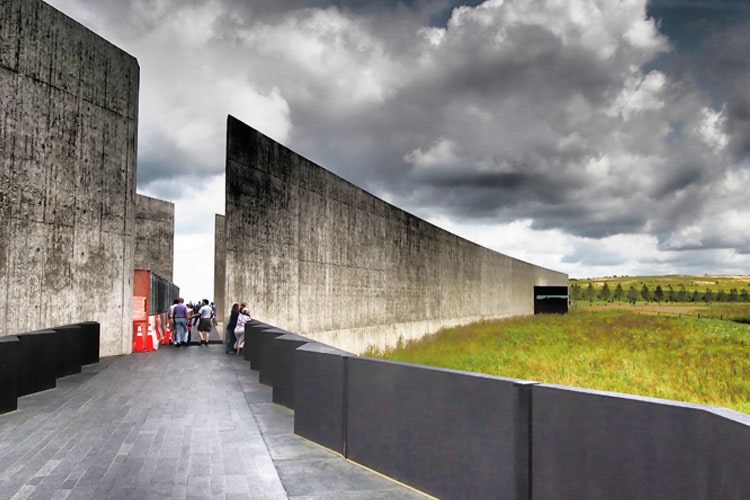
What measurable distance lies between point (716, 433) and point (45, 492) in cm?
546

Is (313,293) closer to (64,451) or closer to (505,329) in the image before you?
(64,451)

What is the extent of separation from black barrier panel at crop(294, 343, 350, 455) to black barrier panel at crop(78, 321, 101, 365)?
10057mm

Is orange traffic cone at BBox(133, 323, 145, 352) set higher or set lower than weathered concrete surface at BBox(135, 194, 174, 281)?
lower

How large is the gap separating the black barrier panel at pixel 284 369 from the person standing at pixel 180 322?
1283cm

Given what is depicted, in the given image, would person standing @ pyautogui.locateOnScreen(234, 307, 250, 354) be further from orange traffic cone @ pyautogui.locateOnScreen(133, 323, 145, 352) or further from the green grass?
the green grass

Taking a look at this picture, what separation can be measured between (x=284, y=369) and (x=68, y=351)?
6.72 m

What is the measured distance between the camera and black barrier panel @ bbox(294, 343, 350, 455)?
6.78m

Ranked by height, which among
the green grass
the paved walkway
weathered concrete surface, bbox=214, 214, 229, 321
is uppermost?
weathered concrete surface, bbox=214, 214, 229, 321

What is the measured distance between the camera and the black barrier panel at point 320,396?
6.78 m

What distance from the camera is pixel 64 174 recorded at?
56.0 feet

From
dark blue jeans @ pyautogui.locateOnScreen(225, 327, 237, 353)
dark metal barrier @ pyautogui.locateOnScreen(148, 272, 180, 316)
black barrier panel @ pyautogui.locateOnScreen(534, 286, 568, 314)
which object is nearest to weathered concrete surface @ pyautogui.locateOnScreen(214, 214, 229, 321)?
dark metal barrier @ pyautogui.locateOnScreen(148, 272, 180, 316)

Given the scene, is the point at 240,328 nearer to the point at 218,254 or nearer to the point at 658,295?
the point at 218,254

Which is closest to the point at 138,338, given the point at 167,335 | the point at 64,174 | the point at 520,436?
the point at 167,335

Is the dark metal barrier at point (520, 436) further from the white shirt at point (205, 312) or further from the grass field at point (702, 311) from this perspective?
the grass field at point (702, 311)
